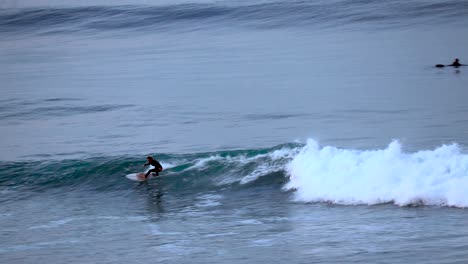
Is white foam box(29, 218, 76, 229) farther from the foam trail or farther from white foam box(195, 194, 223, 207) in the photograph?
the foam trail

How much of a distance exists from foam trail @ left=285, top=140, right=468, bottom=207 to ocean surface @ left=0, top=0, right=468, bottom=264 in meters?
0.06

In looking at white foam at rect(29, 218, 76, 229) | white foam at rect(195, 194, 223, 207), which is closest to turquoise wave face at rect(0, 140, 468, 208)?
white foam at rect(195, 194, 223, 207)

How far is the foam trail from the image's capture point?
20.8 metres

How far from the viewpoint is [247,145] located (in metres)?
28.5

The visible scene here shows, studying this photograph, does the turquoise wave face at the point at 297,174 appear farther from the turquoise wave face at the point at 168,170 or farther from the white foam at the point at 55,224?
the white foam at the point at 55,224

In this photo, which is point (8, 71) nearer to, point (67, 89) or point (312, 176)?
point (67, 89)

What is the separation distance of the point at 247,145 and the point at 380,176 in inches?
A: 265

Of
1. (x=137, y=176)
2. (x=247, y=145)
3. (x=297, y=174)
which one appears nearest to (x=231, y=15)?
(x=247, y=145)

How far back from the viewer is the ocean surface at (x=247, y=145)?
61.2 feet

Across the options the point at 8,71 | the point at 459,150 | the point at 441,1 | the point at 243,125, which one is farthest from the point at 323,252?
the point at 441,1

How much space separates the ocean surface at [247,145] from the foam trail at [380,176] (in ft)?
0.20

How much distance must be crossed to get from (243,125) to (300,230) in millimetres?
13358

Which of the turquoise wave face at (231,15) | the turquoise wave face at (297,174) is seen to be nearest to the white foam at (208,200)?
the turquoise wave face at (297,174)

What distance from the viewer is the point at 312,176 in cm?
2383
